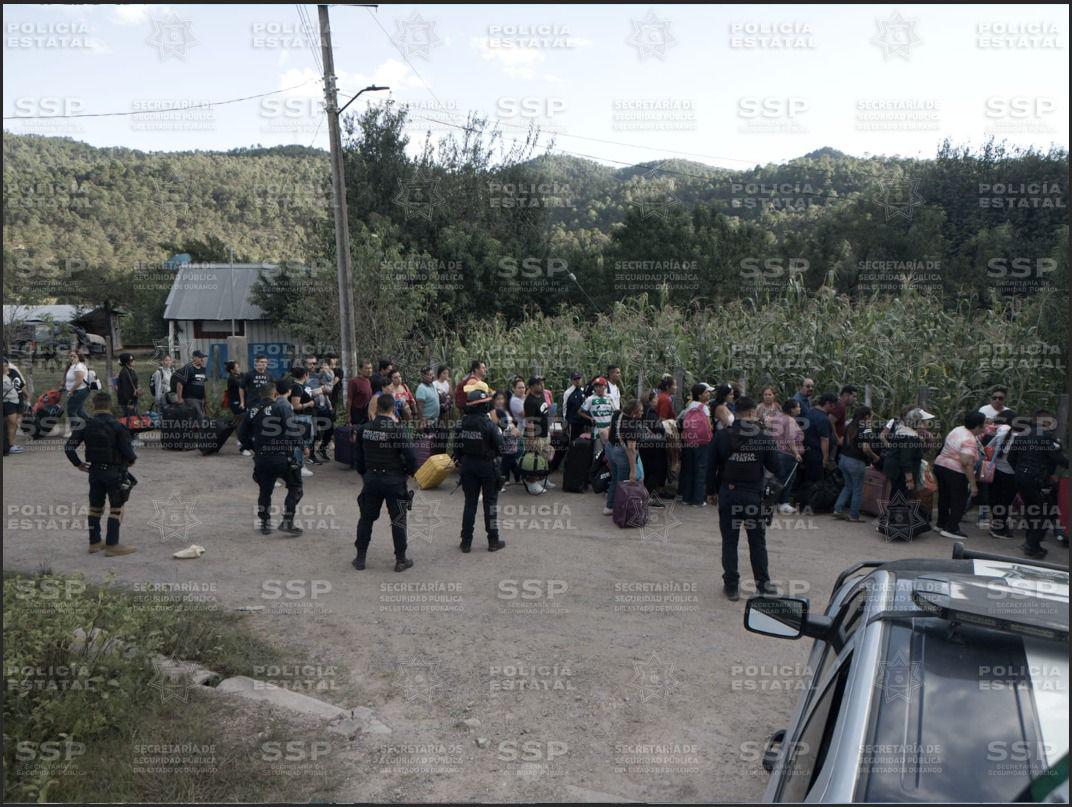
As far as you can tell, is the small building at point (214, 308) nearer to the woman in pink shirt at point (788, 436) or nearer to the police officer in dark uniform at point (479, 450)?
the police officer in dark uniform at point (479, 450)

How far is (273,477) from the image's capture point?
10.4m

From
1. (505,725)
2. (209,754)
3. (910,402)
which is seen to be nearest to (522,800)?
(505,725)

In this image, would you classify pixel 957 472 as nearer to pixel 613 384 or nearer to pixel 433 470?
pixel 613 384

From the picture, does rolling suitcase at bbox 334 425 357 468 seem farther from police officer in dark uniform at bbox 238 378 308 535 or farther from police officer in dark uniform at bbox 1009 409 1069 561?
police officer in dark uniform at bbox 1009 409 1069 561

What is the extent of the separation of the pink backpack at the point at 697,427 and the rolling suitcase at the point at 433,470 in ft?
12.4

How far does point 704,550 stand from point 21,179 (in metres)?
37.9

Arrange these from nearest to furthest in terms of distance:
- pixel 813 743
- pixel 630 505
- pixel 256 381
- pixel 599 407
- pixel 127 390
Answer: pixel 813 743 → pixel 630 505 → pixel 599 407 → pixel 256 381 → pixel 127 390

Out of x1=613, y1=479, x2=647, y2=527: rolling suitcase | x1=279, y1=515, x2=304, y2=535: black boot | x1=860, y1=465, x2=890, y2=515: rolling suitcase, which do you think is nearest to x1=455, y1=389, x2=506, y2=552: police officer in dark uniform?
x1=613, y1=479, x2=647, y2=527: rolling suitcase

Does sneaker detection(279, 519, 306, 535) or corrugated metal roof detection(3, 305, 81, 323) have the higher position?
corrugated metal roof detection(3, 305, 81, 323)

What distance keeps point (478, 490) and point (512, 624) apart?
2.30 meters

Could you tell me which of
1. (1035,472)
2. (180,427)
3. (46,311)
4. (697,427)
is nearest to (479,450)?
(697,427)

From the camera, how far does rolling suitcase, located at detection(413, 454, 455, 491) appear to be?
511 inches

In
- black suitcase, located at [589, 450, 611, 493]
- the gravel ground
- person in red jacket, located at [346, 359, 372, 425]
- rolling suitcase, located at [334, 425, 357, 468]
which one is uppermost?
person in red jacket, located at [346, 359, 372, 425]

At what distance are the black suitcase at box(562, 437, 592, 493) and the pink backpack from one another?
1.78m
